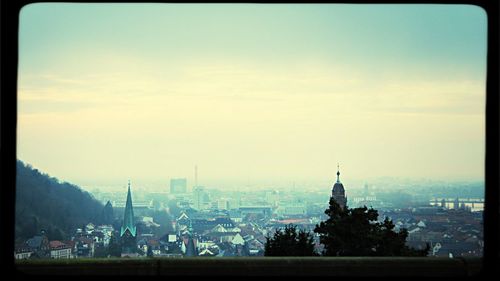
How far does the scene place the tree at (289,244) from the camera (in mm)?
6090

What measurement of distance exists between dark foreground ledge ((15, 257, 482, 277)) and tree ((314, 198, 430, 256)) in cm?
261

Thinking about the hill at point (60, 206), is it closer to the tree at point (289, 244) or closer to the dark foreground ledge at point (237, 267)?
the tree at point (289, 244)

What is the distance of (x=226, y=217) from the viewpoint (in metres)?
9.23

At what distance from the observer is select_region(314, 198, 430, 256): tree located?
6.05m

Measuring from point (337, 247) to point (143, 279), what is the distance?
3425 mm

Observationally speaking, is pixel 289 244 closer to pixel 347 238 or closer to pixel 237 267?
pixel 347 238

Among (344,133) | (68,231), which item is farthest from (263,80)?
(68,231)

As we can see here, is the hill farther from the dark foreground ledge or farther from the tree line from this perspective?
the dark foreground ledge

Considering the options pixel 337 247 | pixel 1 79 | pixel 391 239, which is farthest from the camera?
pixel 391 239

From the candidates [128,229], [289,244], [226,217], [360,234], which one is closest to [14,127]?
[289,244]

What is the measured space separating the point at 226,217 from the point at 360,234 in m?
3.25

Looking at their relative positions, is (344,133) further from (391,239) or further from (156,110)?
(391,239)

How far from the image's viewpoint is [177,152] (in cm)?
1529

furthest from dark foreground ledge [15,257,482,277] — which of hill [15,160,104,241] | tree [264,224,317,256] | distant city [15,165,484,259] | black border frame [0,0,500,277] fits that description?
hill [15,160,104,241]
